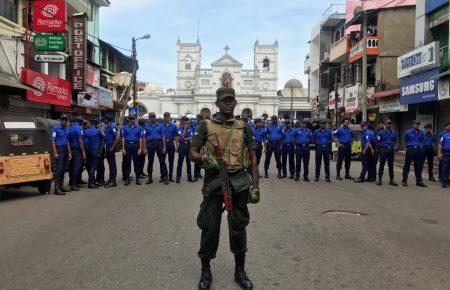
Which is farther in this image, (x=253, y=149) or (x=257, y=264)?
(x=257, y=264)

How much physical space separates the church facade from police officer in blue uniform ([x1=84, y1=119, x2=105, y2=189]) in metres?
76.2

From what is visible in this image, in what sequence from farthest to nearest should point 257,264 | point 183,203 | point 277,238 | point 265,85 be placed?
point 265,85, point 183,203, point 277,238, point 257,264

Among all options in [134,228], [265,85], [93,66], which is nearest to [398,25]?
[93,66]

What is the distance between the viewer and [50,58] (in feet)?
64.3

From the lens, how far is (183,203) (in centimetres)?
882

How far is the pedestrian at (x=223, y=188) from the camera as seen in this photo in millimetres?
4289

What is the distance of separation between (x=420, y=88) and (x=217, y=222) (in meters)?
18.8

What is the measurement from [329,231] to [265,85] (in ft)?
283

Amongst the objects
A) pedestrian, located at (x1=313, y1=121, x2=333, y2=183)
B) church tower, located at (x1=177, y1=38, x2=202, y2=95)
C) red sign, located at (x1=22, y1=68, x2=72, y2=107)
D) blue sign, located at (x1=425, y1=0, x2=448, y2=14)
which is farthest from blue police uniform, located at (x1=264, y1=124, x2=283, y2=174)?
church tower, located at (x1=177, y1=38, x2=202, y2=95)

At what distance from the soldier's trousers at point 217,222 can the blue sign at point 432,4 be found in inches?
759

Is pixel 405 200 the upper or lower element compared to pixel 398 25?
lower

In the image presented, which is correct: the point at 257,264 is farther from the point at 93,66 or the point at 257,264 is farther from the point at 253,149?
the point at 93,66

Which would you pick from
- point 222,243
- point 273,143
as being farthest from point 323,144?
point 222,243

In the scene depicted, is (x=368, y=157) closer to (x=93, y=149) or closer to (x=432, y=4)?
(x=93, y=149)
